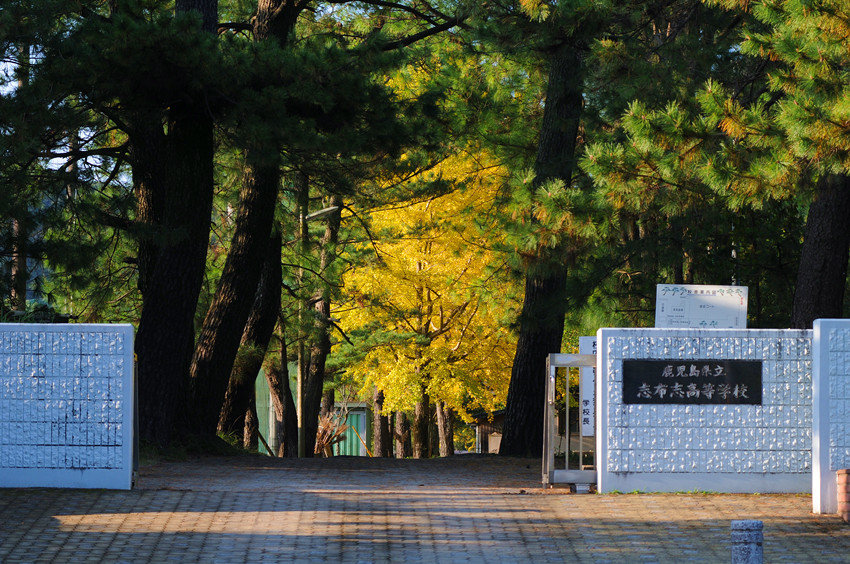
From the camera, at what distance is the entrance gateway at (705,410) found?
10.3 metres

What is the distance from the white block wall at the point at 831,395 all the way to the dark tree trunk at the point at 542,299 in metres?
6.88

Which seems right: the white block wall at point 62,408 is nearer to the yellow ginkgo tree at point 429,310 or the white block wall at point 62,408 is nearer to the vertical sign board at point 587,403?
the vertical sign board at point 587,403

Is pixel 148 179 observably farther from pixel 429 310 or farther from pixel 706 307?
pixel 429 310

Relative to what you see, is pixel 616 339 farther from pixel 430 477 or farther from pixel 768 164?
pixel 430 477

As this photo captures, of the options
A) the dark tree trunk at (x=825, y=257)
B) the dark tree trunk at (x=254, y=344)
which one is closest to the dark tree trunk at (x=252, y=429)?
the dark tree trunk at (x=254, y=344)

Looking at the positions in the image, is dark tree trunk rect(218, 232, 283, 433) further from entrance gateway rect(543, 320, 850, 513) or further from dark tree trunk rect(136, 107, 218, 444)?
entrance gateway rect(543, 320, 850, 513)

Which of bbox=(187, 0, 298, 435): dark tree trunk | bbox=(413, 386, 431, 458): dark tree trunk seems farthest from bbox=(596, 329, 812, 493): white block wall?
bbox=(413, 386, 431, 458): dark tree trunk

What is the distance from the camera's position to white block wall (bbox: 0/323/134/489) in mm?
10109

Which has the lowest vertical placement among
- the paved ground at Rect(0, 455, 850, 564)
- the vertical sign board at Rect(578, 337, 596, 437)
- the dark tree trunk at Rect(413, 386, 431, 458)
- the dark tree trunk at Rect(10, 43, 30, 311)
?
the dark tree trunk at Rect(413, 386, 431, 458)

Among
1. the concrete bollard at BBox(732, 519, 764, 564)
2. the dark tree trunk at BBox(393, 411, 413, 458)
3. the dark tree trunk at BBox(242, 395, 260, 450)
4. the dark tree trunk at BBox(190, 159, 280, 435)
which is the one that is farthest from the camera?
the dark tree trunk at BBox(393, 411, 413, 458)

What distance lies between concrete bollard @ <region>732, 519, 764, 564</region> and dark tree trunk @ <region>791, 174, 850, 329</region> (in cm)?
746

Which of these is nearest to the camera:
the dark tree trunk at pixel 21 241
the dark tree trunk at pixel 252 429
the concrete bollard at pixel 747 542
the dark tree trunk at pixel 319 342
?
the concrete bollard at pixel 747 542

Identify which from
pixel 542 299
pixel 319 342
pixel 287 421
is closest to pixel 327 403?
pixel 287 421

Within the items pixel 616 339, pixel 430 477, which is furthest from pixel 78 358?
pixel 616 339
